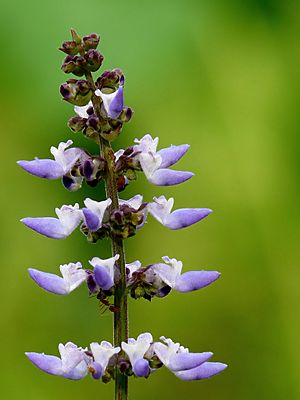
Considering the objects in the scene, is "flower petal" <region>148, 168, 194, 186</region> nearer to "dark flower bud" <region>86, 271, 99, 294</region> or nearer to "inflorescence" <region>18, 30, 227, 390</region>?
"inflorescence" <region>18, 30, 227, 390</region>

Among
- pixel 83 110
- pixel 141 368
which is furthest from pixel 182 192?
pixel 141 368

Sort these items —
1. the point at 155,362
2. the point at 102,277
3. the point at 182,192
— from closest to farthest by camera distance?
the point at 102,277
the point at 155,362
the point at 182,192

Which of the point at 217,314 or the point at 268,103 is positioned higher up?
the point at 268,103

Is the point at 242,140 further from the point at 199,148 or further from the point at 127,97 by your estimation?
the point at 127,97

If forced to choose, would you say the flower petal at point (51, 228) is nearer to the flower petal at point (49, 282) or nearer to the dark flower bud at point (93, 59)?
the flower petal at point (49, 282)

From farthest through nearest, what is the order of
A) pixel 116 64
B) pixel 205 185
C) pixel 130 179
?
pixel 205 185, pixel 116 64, pixel 130 179

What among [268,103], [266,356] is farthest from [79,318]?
[268,103]

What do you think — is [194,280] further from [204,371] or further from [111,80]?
[111,80]
